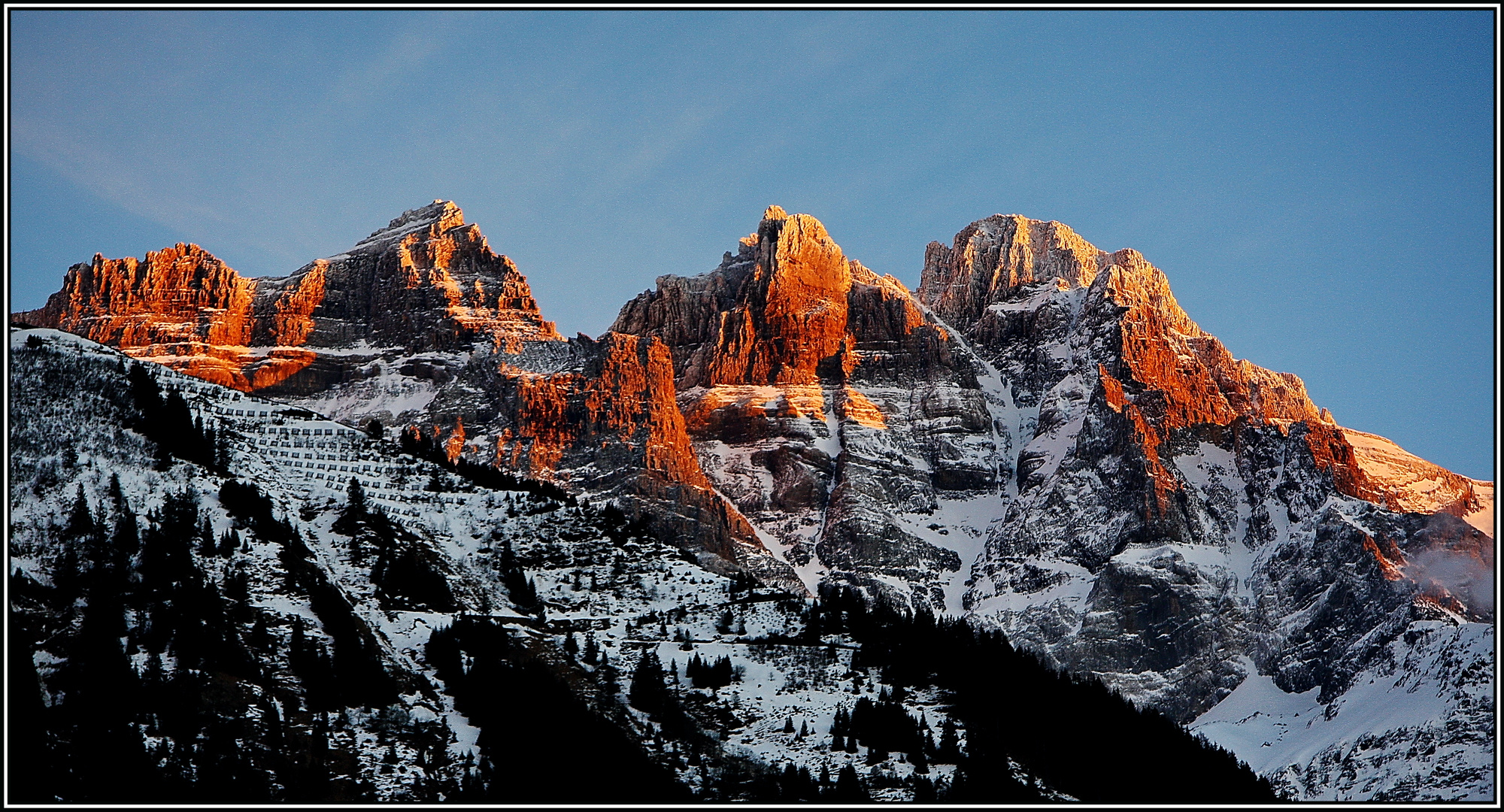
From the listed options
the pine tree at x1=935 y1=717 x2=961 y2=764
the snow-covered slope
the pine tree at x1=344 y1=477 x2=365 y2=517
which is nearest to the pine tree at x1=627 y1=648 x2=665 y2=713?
the snow-covered slope

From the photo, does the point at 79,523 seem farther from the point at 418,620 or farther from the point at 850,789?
the point at 850,789

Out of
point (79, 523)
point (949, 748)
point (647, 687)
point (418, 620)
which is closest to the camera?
point (949, 748)

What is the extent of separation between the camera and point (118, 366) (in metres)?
199

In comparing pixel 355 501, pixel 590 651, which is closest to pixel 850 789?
pixel 590 651

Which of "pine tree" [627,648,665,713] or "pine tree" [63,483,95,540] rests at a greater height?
"pine tree" [63,483,95,540]

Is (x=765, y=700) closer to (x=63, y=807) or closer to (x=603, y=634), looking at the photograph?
(x=603, y=634)

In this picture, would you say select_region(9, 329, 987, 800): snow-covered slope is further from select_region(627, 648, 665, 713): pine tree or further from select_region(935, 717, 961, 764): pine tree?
select_region(935, 717, 961, 764): pine tree

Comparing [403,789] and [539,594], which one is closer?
[403,789]

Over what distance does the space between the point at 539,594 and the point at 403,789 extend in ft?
177

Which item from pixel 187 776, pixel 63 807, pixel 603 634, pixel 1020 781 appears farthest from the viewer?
pixel 603 634

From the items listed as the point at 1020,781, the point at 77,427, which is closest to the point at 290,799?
the point at 1020,781

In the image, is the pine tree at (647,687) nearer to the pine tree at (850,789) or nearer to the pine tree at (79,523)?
the pine tree at (850,789)

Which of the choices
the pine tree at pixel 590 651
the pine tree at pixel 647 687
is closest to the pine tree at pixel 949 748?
the pine tree at pixel 647 687

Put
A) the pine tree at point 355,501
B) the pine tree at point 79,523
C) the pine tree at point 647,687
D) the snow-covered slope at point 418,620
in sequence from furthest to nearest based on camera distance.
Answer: the pine tree at point 355,501, the pine tree at point 79,523, the pine tree at point 647,687, the snow-covered slope at point 418,620
